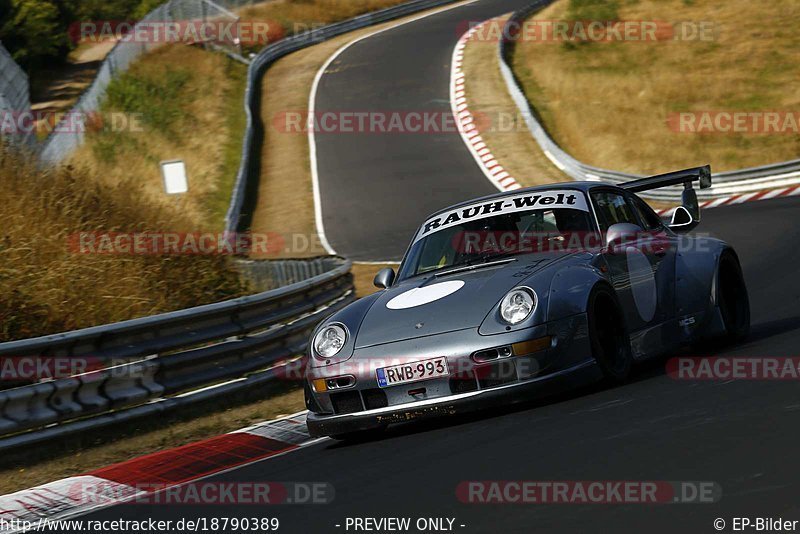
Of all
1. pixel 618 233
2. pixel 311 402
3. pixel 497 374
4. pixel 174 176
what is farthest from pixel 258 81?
pixel 497 374

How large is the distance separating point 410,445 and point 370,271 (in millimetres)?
12416

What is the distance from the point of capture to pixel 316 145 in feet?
102

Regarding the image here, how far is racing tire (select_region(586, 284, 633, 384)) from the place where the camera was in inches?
264

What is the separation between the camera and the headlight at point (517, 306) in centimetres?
640

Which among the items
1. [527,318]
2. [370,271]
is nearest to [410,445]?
[527,318]

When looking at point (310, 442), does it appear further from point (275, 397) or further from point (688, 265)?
A: point (688, 265)

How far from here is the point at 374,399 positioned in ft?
21.4

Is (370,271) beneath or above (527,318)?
beneath

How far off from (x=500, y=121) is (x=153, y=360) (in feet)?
75.7
